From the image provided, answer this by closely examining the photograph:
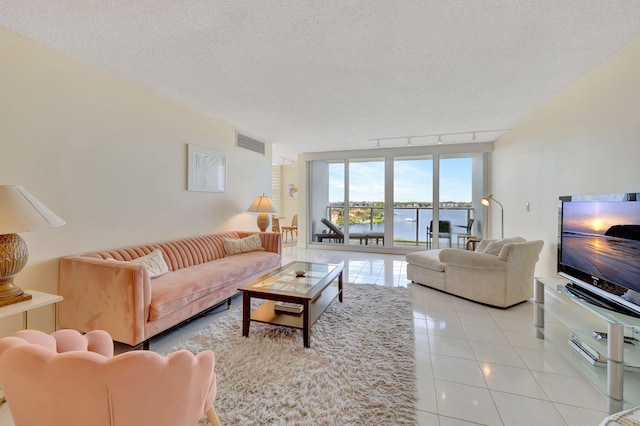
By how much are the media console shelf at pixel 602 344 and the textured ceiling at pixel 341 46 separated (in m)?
1.98

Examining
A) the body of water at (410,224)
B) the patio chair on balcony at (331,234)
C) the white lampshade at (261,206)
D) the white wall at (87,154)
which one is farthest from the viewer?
the patio chair on balcony at (331,234)

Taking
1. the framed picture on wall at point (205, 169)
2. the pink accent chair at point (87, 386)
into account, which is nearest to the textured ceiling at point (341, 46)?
the framed picture on wall at point (205, 169)

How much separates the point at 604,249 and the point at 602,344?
0.70 meters

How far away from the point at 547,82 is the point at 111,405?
4199 mm

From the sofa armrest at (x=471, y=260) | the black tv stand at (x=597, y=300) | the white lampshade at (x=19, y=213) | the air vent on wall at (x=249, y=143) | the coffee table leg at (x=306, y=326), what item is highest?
the air vent on wall at (x=249, y=143)

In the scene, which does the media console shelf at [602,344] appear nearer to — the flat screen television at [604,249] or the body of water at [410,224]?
the flat screen television at [604,249]

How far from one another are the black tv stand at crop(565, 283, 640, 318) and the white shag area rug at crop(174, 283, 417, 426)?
1295 millimetres

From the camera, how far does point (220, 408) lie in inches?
59.9

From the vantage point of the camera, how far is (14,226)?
1.62m

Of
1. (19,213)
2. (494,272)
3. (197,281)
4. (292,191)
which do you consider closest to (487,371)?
(494,272)

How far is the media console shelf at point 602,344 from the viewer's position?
57.7 inches

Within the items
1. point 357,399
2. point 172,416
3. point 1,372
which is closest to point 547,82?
point 357,399

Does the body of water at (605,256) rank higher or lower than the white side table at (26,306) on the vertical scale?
higher

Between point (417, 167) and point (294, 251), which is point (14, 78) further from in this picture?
point (417, 167)
